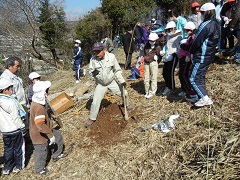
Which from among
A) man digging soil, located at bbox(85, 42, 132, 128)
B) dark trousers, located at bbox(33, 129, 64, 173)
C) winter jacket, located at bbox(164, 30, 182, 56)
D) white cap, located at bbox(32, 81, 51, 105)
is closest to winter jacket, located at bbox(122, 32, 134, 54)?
winter jacket, located at bbox(164, 30, 182, 56)

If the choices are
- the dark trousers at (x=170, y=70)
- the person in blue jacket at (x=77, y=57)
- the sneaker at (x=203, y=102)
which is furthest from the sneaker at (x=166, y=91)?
the person in blue jacket at (x=77, y=57)

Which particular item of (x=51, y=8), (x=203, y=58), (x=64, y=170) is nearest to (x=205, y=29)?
(x=203, y=58)

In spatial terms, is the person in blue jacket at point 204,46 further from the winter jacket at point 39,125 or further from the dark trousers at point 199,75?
the winter jacket at point 39,125

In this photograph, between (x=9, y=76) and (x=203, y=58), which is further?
(x=9, y=76)

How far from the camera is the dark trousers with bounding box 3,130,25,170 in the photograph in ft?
12.9

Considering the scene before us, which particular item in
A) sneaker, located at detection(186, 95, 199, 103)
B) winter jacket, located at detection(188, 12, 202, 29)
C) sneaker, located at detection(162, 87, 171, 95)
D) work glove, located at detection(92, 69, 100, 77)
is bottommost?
sneaker, located at detection(162, 87, 171, 95)

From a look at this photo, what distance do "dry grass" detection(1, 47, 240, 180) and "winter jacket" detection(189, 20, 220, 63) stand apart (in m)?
0.98

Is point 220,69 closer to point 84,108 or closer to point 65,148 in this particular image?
point 84,108

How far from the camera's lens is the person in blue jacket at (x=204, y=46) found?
371cm

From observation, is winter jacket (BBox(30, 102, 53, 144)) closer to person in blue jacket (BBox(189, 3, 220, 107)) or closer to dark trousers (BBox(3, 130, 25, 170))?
dark trousers (BBox(3, 130, 25, 170))

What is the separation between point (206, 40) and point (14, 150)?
12.3ft

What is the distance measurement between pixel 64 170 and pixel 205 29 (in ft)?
10.9

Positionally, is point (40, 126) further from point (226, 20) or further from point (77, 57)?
point (77, 57)

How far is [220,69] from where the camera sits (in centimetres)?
561
